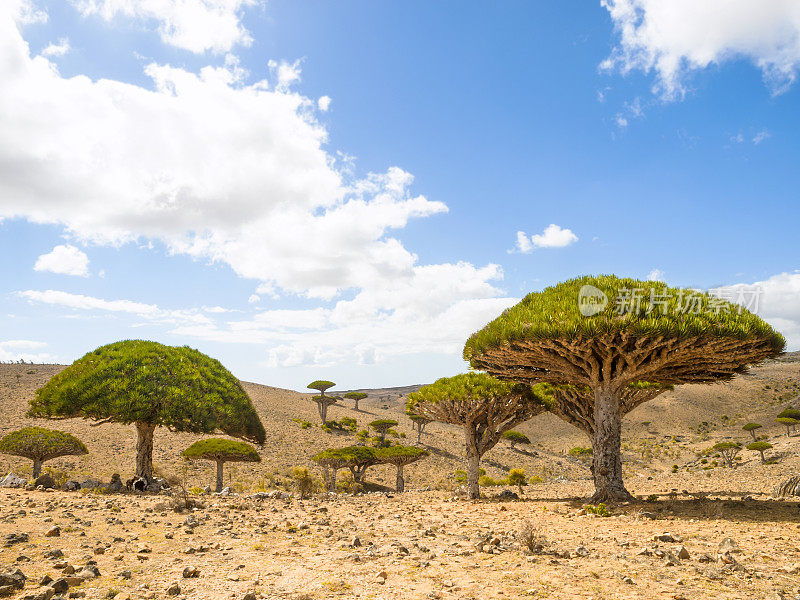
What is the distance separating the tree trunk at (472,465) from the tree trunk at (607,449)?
5.74m

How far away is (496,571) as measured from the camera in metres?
6.63

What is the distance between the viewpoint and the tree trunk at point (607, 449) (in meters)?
15.3

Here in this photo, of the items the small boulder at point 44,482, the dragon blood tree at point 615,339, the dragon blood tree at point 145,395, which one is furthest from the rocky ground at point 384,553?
the dragon blood tree at point 615,339

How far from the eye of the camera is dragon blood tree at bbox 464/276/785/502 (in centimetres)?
1269

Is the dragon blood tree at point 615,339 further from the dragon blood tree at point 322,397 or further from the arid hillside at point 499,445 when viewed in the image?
the dragon blood tree at point 322,397

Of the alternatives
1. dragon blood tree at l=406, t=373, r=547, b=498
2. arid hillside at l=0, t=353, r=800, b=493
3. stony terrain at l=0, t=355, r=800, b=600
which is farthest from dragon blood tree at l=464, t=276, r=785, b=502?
arid hillside at l=0, t=353, r=800, b=493

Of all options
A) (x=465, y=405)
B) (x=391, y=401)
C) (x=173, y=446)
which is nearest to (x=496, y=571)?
(x=465, y=405)

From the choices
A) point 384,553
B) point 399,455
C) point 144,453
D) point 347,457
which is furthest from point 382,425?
point 384,553

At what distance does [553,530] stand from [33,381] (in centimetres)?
7602

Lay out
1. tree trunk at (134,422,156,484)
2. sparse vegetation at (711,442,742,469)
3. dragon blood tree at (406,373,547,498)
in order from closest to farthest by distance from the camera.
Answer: tree trunk at (134,422,156,484) < dragon blood tree at (406,373,547,498) < sparse vegetation at (711,442,742,469)

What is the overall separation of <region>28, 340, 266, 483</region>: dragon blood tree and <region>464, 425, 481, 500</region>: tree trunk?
961cm

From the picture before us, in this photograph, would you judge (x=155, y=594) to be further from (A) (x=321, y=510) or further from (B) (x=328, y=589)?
(A) (x=321, y=510)

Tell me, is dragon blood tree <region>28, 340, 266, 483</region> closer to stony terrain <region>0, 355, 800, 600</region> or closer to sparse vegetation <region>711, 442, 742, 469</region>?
stony terrain <region>0, 355, 800, 600</region>

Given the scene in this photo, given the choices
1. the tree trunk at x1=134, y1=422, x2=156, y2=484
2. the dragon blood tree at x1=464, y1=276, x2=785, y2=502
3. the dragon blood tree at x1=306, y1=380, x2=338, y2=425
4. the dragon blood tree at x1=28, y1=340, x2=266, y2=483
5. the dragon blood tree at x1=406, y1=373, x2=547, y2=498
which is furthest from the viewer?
the dragon blood tree at x1=306, y1=380, x2=338, y2=425
